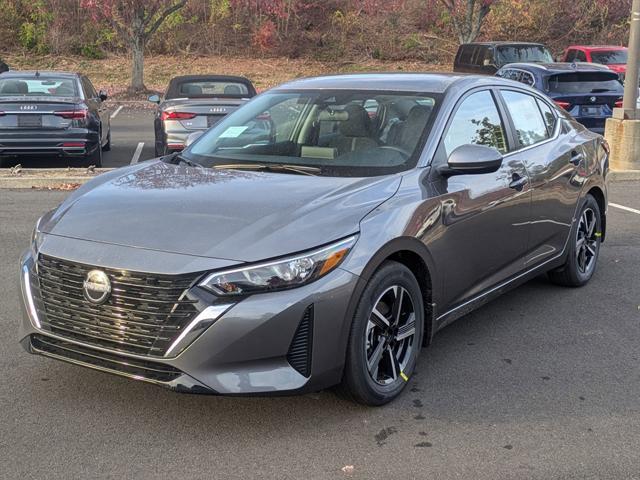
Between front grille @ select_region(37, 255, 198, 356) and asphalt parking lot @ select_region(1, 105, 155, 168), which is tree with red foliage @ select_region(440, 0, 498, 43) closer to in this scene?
asphalt parking lot @ select_region(1, 105, 155, 168)

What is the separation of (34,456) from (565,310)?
3.76 m

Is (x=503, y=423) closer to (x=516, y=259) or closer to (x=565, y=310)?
A: (x=516, y=259)

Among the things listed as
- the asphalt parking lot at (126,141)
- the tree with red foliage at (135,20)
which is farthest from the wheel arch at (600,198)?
the tree with red foliage at (135,20)

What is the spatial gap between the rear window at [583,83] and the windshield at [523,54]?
8.44 meters

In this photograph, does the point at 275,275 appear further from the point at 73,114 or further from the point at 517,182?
the point at 73,114

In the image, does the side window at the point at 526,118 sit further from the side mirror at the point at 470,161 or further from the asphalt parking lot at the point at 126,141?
the asphalt parking lot at the point at 126,141

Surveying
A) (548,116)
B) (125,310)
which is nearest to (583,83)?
(548,116)

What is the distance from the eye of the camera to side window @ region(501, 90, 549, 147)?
5.55m

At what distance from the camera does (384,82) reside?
526cm

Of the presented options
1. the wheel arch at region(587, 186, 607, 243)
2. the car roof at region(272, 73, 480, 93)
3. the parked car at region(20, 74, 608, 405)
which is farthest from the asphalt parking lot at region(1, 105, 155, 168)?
the parked car at region(20, 74, 608, 405)

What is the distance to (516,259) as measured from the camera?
535 centimetres

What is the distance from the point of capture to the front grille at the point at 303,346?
3586 mm

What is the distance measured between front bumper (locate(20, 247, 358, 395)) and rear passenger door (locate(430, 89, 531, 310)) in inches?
37.3

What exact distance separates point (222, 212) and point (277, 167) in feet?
2.76
